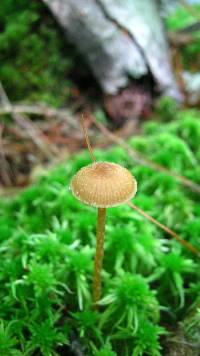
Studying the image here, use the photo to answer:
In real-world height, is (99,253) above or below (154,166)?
above

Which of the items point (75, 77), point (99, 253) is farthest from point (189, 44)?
point (99, 253)

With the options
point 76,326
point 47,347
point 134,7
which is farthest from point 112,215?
point 134,7

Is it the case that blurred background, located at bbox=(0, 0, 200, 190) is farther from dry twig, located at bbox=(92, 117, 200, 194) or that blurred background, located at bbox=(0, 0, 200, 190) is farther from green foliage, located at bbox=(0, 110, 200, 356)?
green foliage, located at bbox=(0, 110, 200, 356)

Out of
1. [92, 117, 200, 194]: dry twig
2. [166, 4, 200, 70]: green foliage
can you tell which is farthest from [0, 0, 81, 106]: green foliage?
[166, 4, 200, 70]: green foliage

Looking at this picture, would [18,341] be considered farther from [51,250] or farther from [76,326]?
[51,250]

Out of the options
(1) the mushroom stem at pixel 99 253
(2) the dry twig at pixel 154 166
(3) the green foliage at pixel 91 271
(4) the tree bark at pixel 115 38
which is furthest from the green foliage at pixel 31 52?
(1) the mushroom stem at pixel 99 253

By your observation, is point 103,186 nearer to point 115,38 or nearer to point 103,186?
point 103,186
